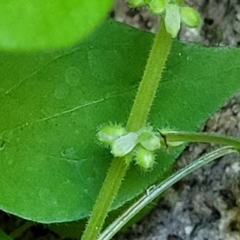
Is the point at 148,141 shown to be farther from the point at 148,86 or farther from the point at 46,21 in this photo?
the point at 46,21

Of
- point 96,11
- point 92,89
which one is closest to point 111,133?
point 92,89

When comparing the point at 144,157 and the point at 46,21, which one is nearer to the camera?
the point at 46,21

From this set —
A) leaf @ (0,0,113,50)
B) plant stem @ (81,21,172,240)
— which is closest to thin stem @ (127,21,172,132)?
plant stem @ (81,21,172,240)

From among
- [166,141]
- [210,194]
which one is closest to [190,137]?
[166,141]

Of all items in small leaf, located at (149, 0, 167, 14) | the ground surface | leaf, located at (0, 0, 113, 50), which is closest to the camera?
leaf, located at (0, 0, 113, 50)

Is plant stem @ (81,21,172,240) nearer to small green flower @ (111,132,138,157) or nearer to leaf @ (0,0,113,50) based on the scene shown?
small green flower @ (111,132,138,157)

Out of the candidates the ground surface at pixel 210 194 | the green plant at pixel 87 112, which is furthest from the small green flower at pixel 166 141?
the ground surface at pixel 210 194

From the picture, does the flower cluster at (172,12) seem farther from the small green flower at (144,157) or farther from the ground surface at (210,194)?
the ground surface at (210,194)
